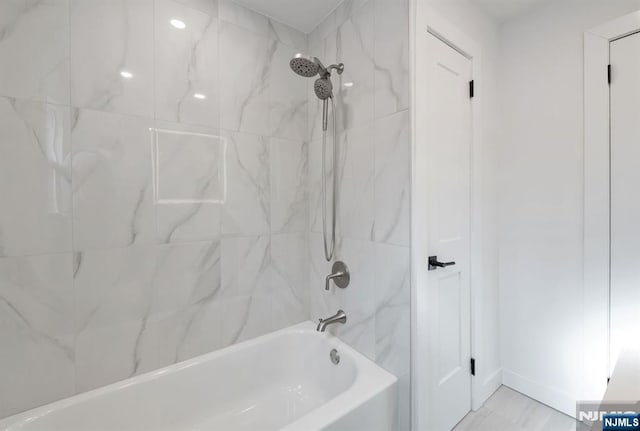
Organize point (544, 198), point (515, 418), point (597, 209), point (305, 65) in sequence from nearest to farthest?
1. point (305, 65)
2. point (597, 209)
3. point (515, 418)
4. point (544, 198)

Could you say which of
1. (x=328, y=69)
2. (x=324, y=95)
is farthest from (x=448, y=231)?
(x=328, y=69)

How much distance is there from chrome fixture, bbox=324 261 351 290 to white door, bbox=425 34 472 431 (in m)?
0.46

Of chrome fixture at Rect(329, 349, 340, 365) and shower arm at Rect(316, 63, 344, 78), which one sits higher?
shower arm at Rect(316, 63, 344, 78)

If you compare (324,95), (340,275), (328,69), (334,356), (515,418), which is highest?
(328,69)

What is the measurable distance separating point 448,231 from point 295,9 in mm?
1600

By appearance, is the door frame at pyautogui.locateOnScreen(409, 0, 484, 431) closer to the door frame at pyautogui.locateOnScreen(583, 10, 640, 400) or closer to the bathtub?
the bathtub

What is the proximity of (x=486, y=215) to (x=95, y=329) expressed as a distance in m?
2.27

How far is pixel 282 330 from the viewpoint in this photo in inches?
70.9

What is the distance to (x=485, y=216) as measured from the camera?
1825 mm

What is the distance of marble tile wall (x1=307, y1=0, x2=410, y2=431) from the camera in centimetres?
132

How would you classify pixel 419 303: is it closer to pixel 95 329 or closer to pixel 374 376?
pixel 374 376

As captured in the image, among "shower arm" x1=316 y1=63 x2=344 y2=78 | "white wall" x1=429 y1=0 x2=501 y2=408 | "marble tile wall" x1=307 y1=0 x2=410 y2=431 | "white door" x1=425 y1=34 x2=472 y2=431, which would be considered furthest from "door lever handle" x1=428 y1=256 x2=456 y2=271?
"shower arm" x1=316 y1=63 x2=344 y2=78

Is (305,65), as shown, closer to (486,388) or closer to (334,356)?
(334,356)

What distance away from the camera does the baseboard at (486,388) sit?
67.1 inches
